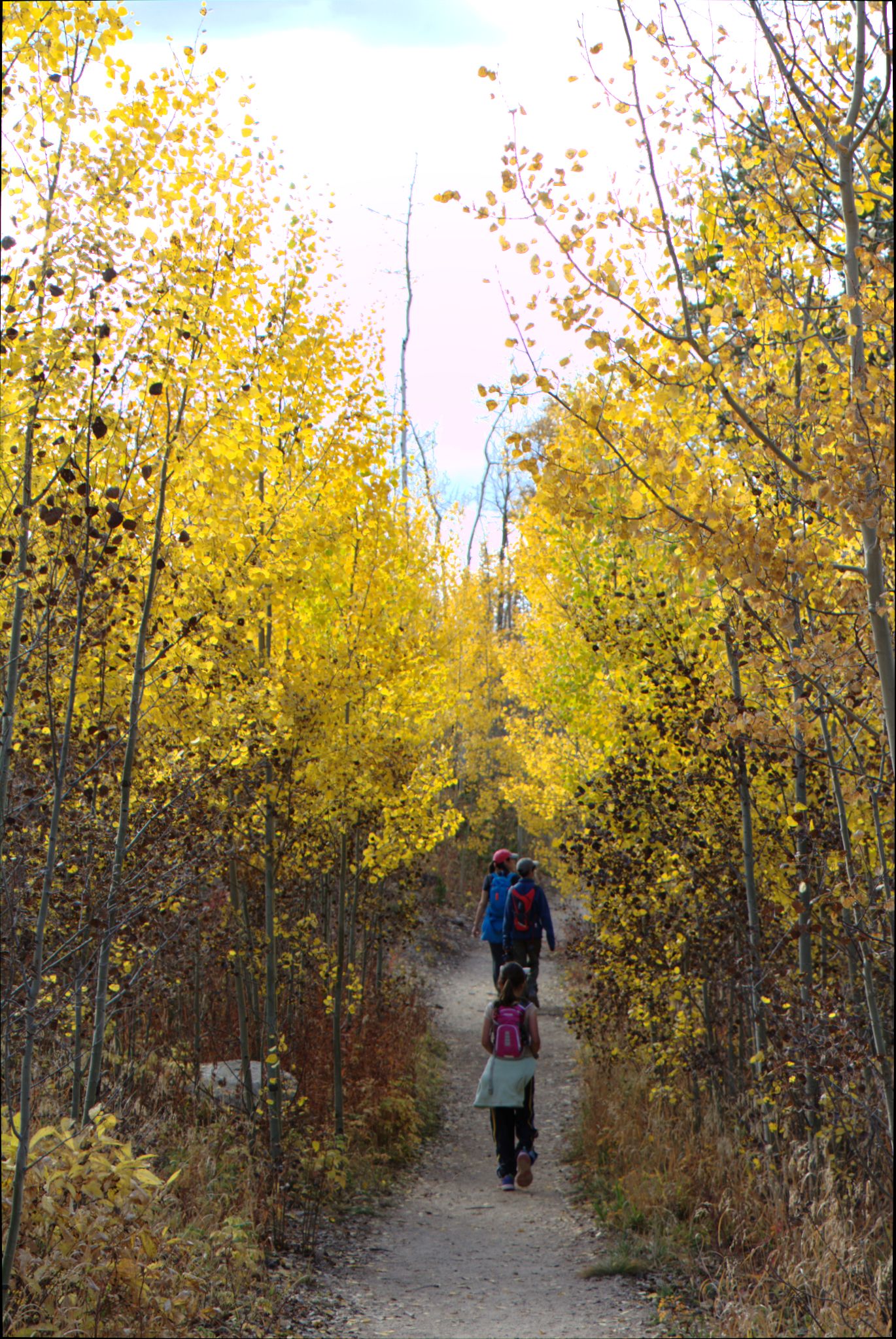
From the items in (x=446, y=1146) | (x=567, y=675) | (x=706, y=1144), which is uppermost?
(x=567, y=675)

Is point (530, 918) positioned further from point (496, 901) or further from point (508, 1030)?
point (508, 1030)

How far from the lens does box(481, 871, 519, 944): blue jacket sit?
41.3 feet

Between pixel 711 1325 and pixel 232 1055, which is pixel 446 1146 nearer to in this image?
pixel 232 1055

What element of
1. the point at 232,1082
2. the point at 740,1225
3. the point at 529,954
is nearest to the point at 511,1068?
the point at 740,1225

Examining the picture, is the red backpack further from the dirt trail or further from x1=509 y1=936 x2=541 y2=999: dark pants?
the dirt trail

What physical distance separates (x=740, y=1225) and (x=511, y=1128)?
2458 mm

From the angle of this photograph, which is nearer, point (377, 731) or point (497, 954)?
point (377, 731)

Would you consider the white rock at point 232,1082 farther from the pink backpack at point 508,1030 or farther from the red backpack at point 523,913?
the red backpack at point 523,913

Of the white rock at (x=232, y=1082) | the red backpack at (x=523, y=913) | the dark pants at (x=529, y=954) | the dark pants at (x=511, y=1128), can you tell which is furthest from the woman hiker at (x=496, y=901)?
the dark pants at (x=511, y=1128)

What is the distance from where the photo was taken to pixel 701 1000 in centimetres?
889

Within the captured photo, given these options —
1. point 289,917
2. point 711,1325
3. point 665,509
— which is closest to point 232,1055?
point 289,917

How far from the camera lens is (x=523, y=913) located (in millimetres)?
11945

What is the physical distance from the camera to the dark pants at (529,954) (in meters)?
12.0

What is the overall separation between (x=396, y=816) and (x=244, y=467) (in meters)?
3.52
